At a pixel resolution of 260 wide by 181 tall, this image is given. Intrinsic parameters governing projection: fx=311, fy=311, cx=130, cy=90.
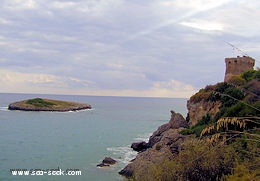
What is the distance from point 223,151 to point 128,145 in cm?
3445

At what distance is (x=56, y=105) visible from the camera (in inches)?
5482

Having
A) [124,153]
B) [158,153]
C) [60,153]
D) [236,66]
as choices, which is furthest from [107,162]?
[236,66]

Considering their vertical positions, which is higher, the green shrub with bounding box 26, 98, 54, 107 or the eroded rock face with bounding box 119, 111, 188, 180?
the green shrub with bounding box 26, 98, 54, 107

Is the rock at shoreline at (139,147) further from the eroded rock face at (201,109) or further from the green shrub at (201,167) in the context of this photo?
the green shrub at (201,167)

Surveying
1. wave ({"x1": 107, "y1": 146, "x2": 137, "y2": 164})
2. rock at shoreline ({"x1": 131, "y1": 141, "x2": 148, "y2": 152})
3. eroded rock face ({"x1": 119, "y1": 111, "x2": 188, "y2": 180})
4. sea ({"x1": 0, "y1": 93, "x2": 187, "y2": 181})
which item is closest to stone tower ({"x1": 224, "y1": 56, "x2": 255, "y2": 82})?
eroded rock face ({"x1": 119, "y1": 111, "x2": 188, "y2": 180})

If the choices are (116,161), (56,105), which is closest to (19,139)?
(116,161)

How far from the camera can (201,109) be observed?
48000 millimetres

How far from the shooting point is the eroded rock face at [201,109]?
44694 mm

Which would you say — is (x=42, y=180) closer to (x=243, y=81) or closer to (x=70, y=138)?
(x=70, y=138)

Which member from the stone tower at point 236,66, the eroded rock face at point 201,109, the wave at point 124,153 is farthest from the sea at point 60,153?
the stone tower at point 236,66

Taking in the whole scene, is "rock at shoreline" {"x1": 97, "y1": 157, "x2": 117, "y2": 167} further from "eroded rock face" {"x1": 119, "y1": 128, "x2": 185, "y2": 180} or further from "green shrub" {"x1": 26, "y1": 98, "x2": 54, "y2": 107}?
"green shrub" {"x1": 26, "y1": 98, "x2": 54, "y2": 107}

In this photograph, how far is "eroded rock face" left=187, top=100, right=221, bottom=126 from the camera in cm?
4469

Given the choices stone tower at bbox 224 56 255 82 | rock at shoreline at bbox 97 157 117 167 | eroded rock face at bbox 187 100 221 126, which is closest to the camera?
rock at shoreline at bbox 97 157 117 167

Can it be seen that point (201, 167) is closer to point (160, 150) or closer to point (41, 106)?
point (160, 150)
